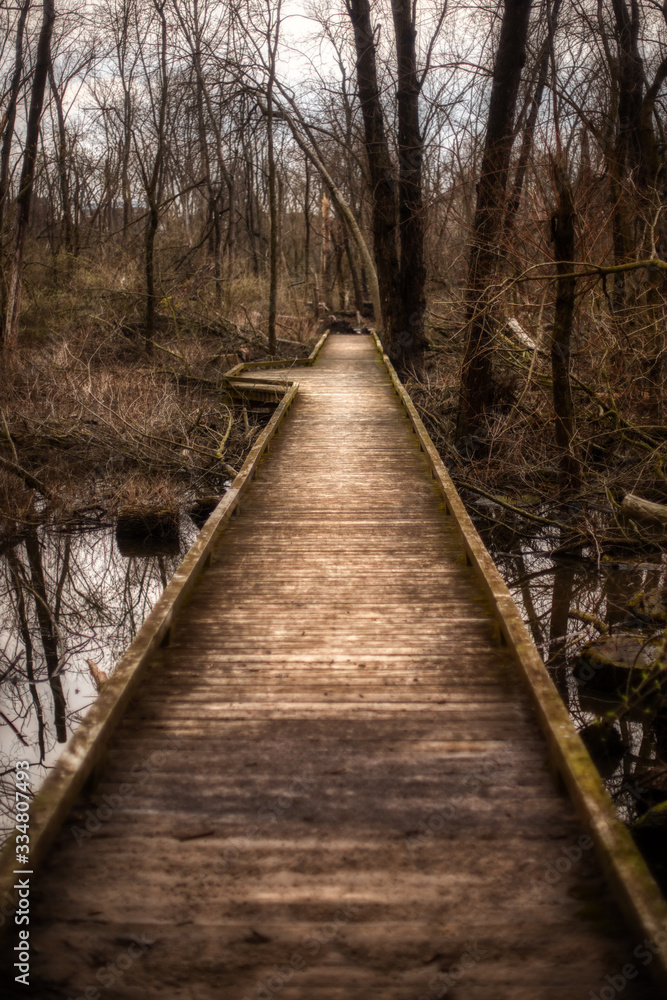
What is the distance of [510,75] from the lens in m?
10.1

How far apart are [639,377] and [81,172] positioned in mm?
23819

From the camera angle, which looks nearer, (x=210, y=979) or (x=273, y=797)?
(x=210, y=979)

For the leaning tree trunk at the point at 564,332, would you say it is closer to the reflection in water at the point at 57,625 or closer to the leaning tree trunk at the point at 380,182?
the reflection in water at the point at 57,625

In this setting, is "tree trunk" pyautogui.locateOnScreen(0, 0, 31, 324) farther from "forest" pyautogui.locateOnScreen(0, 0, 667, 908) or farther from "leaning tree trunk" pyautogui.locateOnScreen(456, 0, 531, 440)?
"leaning tree trunk" pyautogui.locateOnScreen(456, 0, 531, 440)

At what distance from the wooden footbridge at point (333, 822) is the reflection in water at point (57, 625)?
248cm

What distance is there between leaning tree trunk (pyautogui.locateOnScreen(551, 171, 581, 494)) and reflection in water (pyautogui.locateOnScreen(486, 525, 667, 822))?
103 cm

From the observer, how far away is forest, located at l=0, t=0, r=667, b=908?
7.78 meters

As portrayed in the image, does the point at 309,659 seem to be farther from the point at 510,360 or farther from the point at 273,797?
the point at 510,360

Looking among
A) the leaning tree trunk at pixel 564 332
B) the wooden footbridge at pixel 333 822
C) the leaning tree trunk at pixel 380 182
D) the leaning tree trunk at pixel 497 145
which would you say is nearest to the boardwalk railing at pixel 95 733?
the wooden footbridge at pixel 333 822

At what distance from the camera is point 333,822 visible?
2.87 metres

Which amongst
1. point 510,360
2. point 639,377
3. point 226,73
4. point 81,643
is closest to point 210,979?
point 81,643

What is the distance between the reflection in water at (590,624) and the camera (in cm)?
543

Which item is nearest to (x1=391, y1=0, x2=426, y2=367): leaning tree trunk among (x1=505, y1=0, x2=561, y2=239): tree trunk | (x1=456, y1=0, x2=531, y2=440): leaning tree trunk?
(x1=505, y1=0, x2=561, y2=239): tree trunk

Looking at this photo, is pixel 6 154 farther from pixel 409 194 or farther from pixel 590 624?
pixel 590 624
